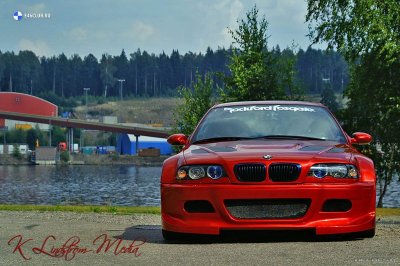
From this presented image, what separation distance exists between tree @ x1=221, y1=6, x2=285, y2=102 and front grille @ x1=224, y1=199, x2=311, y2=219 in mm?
31886

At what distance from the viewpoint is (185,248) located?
24.8 ft

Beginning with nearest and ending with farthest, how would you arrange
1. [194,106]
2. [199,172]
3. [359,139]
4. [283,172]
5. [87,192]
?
[283,172] < [199,172] < [359,139] < [194,106] < [87,192]

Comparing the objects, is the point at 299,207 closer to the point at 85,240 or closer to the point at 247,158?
the point at 247,158

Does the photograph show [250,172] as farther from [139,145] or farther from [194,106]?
[139,145]

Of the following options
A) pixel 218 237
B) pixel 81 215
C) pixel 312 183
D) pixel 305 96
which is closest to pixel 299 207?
pixel 312 183

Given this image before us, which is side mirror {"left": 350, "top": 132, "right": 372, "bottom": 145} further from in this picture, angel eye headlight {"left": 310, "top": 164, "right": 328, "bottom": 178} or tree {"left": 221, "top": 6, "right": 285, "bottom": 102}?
tree {"left": 221, "top": 6, "right": 285, "bottom": 102}

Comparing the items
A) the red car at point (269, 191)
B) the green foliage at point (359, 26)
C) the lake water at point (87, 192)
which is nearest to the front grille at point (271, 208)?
the red car at point (269, 191)

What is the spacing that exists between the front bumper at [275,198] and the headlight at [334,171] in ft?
0.36

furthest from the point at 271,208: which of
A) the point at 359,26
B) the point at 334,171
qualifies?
the point at 359,26

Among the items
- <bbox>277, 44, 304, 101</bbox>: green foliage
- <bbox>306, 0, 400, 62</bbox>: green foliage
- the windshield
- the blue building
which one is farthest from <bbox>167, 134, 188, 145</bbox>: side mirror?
the blue building

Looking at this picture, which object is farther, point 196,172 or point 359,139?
point 359,139

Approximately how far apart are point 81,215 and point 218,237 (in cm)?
510

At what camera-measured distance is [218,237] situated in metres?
8.17

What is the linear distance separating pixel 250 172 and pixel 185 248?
949mm
